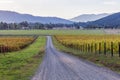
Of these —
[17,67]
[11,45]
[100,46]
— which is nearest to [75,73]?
[17,67]

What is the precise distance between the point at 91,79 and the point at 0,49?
45.6 meters

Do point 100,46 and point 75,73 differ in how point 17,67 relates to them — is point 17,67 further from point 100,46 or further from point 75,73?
point 100,46

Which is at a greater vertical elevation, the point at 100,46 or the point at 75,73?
the point at 75,73

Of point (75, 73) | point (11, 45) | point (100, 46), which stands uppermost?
point (75, 73)

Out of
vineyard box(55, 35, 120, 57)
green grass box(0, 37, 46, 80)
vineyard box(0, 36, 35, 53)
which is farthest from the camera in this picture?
vineyard box(0, 36, 35, 53)

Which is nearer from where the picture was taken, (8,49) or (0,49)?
(0,49)

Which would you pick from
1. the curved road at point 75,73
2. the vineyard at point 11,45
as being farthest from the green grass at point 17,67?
the vineyard at point 11,45

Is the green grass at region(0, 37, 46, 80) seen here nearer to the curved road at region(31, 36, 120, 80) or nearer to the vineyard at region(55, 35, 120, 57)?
the curved road at region(31, 36, 120, 80)

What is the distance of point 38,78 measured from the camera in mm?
22922

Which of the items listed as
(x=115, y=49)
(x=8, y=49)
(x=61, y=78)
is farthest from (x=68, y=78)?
(x=8, y=49)

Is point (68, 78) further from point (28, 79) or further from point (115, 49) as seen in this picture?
point (115, 49)


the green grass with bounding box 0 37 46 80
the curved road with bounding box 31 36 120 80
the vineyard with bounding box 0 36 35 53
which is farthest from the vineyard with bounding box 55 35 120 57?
the curved road with bounding box 31 36 120 80

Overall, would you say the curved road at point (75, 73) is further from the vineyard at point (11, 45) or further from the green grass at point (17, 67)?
the vineyard at point (11, 45)

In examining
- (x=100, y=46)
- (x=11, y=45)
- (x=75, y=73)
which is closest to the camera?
(x=75, y=73)
